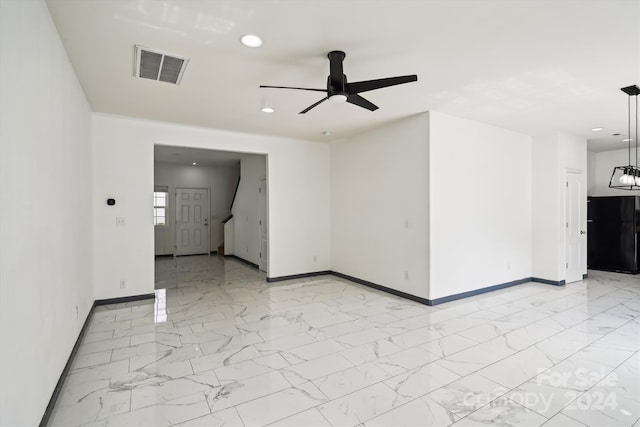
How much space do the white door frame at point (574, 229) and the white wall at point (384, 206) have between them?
3172 millimetres

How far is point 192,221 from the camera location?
974 centimetres

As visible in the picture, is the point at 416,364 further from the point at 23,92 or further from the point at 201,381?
the point at 23,92

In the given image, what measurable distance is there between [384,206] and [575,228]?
384 cm

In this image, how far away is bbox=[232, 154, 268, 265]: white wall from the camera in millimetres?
7367

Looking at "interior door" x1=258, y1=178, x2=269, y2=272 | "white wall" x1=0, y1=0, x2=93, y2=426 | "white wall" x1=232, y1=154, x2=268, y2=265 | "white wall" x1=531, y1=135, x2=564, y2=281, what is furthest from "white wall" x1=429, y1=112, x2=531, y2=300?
"white wall" x1=0, y1=0, x2=93, y2=426

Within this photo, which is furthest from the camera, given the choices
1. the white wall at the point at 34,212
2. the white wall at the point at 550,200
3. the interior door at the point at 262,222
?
the interior door at the point at 262,222

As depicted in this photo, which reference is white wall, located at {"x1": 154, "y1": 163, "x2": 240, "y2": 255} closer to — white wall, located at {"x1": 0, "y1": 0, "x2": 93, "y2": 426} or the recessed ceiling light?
white wall, located at {"x1": 0, "y1": 0, "x2": 93, "y2": 426}

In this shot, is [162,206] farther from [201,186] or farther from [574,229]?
[574,229]

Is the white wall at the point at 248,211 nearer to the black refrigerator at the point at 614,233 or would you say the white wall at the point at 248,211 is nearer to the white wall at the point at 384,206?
the white wall at the point at 384,206

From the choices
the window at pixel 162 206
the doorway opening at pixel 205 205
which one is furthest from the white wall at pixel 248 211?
the window at pixel 162 206

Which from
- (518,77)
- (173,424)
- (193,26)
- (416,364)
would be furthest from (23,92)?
(518,77)

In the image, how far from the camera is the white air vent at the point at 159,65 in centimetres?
281

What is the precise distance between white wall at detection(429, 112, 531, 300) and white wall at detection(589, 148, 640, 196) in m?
3.28

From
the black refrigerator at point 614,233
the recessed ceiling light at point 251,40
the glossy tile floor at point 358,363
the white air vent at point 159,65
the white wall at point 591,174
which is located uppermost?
the white air vent at point 159,65
